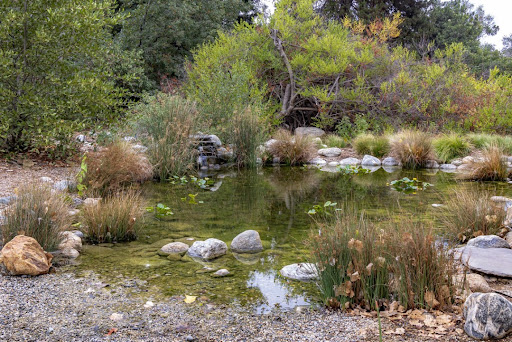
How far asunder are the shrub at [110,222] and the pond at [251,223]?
0.37 feet

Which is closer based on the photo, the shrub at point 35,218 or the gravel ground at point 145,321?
the gravel ground at point 145,321

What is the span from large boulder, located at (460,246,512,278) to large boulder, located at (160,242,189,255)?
7.07ft

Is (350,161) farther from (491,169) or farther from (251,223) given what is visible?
(251,223)

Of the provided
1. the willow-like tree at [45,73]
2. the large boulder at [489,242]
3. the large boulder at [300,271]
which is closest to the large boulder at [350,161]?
the willow-like tree at [45,73]

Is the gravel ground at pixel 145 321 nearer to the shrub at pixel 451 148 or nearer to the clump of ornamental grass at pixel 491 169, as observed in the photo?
the clump of ornamental grass at pixel 491 169

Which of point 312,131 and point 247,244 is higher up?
point 312,131

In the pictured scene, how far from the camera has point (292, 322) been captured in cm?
248

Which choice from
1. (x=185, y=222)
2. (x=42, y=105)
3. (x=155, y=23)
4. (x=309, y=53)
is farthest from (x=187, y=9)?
(x=185, y=222)

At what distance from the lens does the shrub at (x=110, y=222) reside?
3938 millimetres

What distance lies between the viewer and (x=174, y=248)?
12.4ft

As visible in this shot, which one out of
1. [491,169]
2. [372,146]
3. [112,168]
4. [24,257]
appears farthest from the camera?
[372,146]

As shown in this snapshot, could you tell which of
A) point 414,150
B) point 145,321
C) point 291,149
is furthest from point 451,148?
point 145,321

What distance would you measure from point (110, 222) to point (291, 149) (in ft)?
21.1

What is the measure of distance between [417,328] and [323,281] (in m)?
0.62
